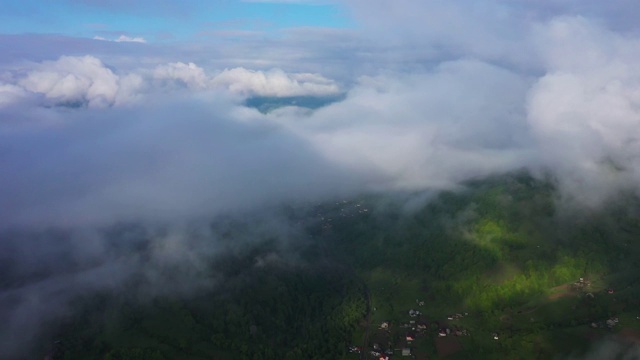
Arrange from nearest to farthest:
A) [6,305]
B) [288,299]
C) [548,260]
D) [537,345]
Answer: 1. [537,345]
2. [6,305]
3. [288,299]
4. [548,260]

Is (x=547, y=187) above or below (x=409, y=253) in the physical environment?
above

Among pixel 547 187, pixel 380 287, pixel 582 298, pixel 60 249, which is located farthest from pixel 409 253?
pixel 60 249

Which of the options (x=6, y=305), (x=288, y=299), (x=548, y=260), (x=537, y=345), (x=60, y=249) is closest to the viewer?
(x=537, y=345)

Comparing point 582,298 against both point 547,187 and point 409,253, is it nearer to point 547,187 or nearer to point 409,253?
point 409,253

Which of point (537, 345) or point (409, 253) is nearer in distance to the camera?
point (537, 345)

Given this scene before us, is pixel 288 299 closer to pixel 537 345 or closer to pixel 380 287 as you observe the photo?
pixel 380 287

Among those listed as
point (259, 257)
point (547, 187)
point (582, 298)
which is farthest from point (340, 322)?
point (547, 187)
